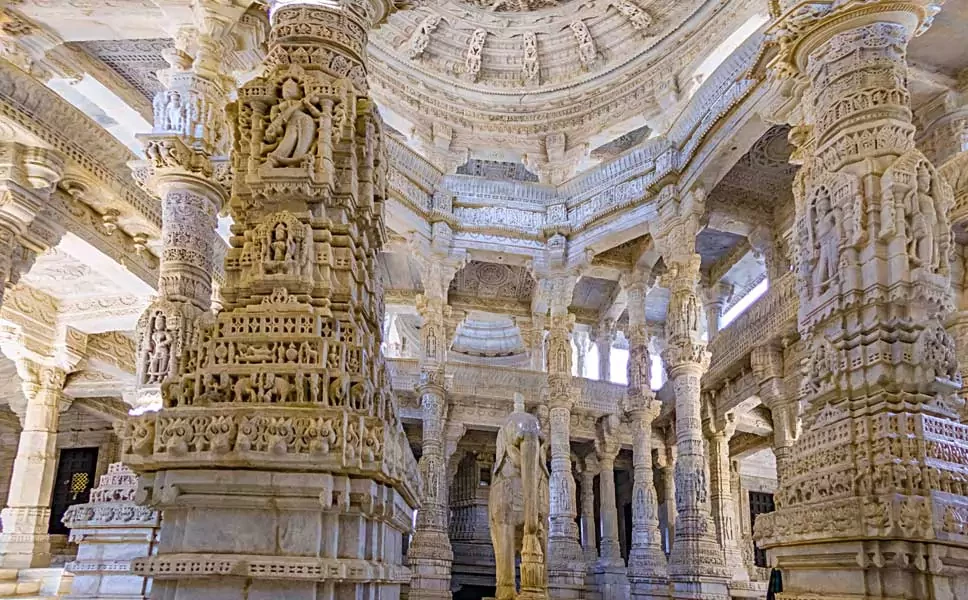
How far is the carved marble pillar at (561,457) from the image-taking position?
51.8ft

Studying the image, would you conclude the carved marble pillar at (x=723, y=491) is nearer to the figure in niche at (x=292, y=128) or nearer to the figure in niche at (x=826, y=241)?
the figure in niche at (x=826, y=241)

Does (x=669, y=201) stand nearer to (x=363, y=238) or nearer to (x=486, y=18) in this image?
(x=486, y=18)

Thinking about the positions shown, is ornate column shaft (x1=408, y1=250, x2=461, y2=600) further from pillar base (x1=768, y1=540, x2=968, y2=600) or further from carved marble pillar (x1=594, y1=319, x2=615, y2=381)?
pillar base (x1=768, y1=540, x2=968, y2=600)

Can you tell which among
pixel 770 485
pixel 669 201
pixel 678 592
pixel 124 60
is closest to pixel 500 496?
pixel 678 592

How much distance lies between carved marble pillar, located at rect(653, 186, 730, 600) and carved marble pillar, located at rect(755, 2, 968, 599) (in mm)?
7872

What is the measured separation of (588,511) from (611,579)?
8.95ft

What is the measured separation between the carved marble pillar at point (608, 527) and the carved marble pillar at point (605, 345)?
224 cm

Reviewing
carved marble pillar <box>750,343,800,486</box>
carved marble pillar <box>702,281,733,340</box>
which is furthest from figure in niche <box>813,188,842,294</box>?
carved marble pillar <box>702,281,733,340</box>

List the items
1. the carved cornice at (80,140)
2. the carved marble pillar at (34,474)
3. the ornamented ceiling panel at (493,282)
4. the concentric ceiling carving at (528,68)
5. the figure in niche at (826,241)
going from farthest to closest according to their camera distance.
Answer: the ornamented ceiling panel at (493,282) < the concentric ceiling carving at (528,68) < the carved marble pillar at (34,474) < the carved cornice at (80,140) < the figure in niche at (826,241)

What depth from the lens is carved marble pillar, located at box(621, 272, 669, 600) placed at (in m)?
15.9

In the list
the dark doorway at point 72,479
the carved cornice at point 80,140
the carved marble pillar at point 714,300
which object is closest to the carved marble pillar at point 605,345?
the carved marble pillar at point 714,300

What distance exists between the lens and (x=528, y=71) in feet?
61.6

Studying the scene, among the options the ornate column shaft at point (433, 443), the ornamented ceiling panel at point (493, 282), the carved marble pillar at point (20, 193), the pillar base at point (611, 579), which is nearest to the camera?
the carved marble pillar at point (20, 193)

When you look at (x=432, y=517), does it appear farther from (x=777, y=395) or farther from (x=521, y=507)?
(x=777, y=395)
